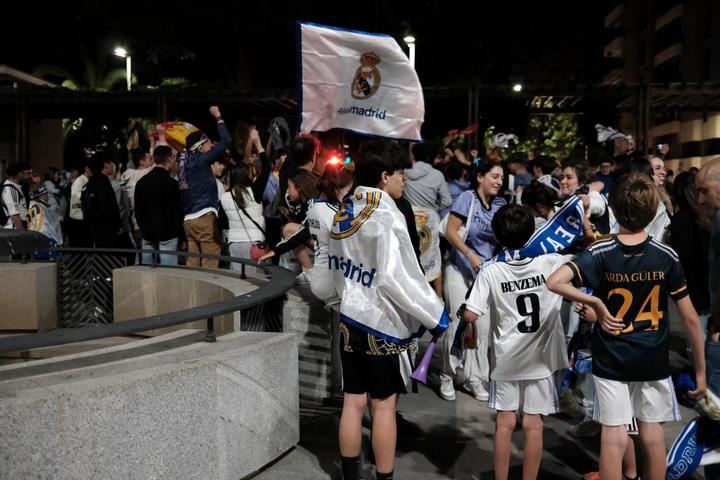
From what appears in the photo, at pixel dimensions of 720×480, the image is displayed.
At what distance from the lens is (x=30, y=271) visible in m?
7.77

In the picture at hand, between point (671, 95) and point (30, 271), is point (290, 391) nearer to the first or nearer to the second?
point (30, 271)

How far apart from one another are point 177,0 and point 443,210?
3139 centimetres

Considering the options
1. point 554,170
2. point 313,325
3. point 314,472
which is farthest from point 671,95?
point 314,472

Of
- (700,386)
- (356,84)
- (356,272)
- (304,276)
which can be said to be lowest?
(700,386)

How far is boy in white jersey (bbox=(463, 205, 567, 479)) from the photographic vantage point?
4.52 metres

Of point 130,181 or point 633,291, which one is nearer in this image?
point 633,291

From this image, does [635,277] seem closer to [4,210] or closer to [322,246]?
[322,246]

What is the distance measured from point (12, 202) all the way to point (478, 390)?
755cm

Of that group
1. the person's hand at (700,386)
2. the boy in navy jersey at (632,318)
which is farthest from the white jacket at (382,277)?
the person's hand at (700,386)

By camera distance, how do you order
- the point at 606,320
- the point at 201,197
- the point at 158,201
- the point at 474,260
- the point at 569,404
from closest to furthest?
the point at 606,320 → the point at 569,404 → the point at 474,260 → the point at 201,197 → the point at 158,201

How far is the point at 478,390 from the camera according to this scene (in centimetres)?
668

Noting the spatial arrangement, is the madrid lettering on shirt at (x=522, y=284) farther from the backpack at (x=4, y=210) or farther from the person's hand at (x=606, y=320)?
the backpack at (x=4, y=210)

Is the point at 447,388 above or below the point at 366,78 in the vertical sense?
below

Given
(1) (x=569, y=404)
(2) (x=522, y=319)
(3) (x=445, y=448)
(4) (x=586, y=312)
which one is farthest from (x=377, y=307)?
(1) (x=569, y=404)
